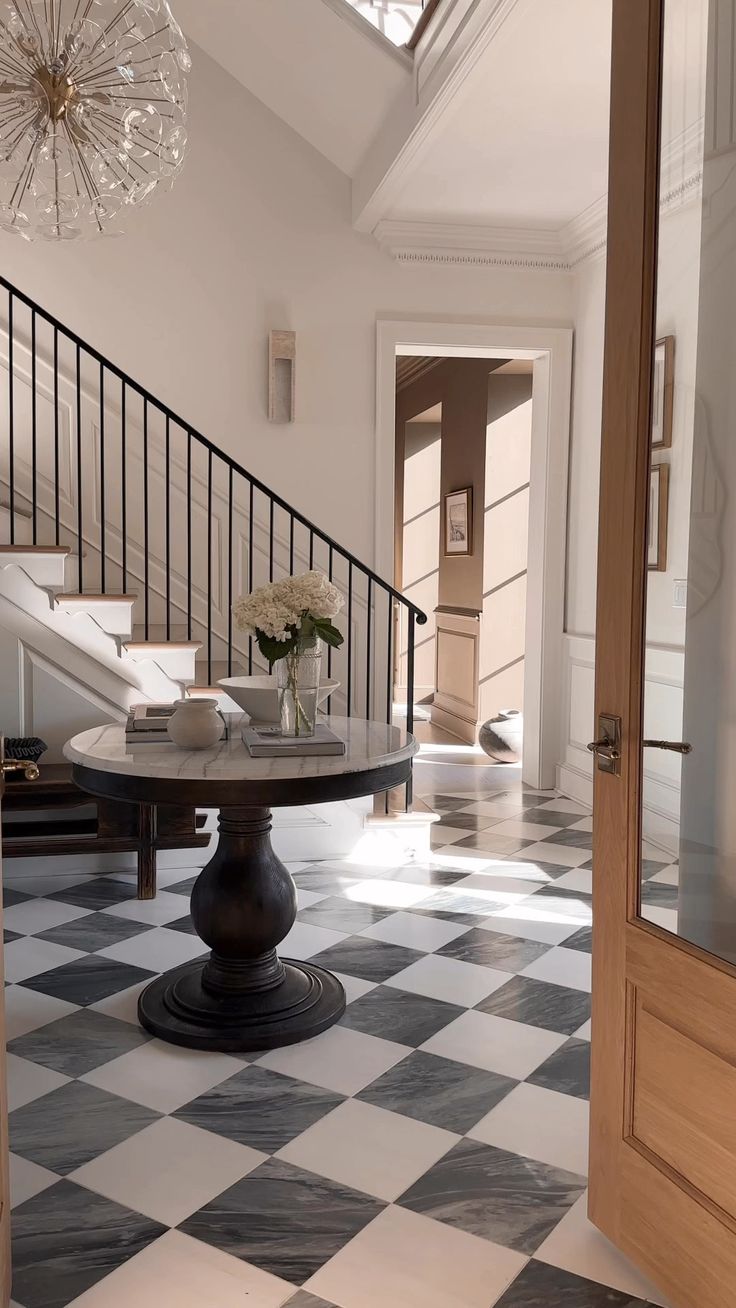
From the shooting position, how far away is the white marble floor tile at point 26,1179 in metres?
2.17

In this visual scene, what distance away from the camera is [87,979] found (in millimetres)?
3338

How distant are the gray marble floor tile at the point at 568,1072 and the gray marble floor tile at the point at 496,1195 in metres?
0.36

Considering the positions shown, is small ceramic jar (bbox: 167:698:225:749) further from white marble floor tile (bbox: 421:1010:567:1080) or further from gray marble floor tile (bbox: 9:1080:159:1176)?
white marble floor tile (bbox: 421:1010:567:1080)

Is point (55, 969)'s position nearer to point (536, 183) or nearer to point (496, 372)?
point (536, 183)

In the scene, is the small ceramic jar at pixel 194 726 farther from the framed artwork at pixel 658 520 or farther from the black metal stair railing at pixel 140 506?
the black metal stair railing at pixel 140 506

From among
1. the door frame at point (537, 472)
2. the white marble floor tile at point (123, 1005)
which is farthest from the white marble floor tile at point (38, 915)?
the door frame at point (537, 472)

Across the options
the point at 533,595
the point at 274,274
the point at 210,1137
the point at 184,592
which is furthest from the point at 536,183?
the point at 210,1137

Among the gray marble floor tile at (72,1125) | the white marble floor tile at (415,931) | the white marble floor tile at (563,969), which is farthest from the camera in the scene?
the white marble floor tile at (415,931)

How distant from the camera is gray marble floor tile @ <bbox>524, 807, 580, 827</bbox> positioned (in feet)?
18.0

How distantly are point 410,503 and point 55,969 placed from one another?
8.06 m

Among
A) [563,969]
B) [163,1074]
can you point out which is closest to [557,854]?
[563,969]

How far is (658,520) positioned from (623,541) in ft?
0.25

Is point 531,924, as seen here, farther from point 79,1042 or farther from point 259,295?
point 259,295

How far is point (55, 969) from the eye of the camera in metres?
3.42
